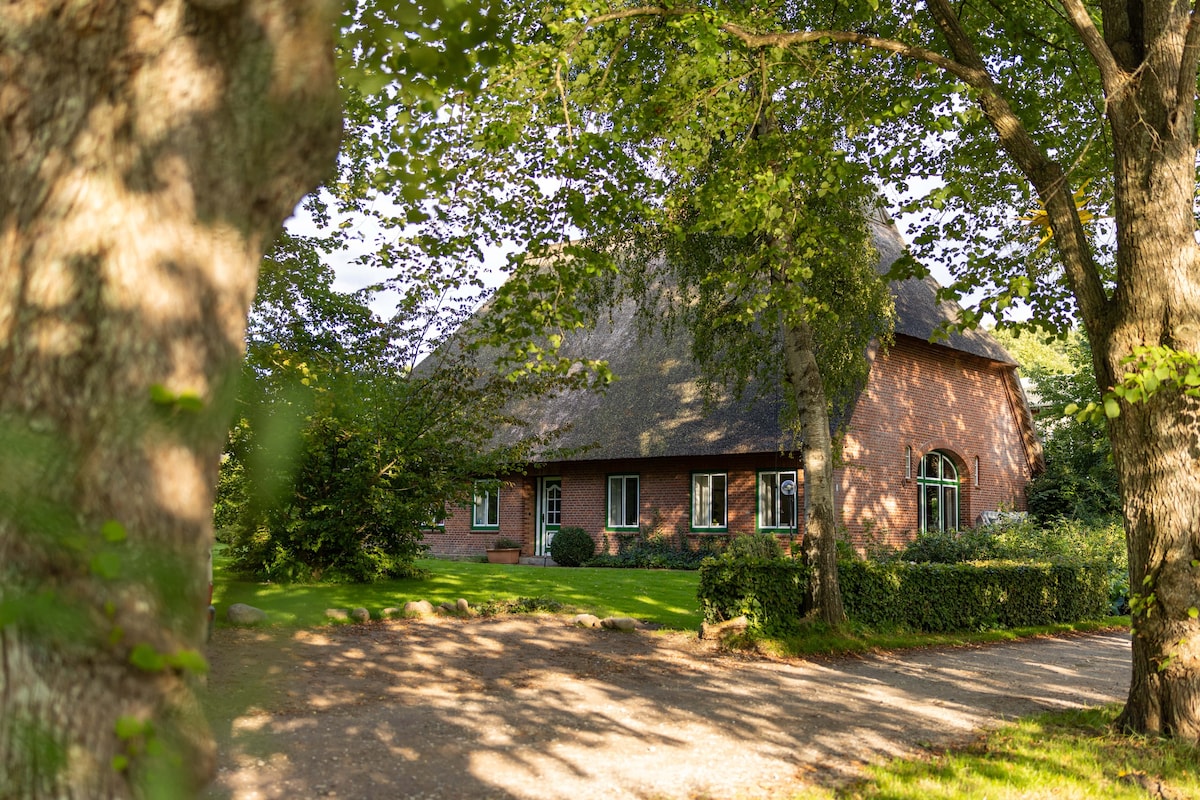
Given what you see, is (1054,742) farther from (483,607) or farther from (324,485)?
(324,485)

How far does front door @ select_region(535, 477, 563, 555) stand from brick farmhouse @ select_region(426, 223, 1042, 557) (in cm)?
4

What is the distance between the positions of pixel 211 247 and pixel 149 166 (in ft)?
0.72

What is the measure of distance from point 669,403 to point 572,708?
56.8ft

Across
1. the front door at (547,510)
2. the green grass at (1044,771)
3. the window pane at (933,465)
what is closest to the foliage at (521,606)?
the green grass at (1044,771)

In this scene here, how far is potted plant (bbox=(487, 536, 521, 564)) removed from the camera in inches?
1053

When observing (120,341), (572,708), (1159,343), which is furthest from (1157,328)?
(120,341)

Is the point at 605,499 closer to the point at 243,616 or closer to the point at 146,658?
the point at 243,616

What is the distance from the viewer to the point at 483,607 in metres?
13.9

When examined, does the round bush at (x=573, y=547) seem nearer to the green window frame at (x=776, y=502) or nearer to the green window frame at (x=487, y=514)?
the green window frame at (x=487, y=514)

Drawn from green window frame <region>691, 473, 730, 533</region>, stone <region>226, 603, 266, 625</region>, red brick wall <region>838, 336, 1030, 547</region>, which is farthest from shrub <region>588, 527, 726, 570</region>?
stone <region>226, 603, 266, 625</region>

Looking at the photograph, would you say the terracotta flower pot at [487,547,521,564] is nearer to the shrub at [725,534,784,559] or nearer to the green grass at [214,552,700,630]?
the green grass at [214,552,700,630]

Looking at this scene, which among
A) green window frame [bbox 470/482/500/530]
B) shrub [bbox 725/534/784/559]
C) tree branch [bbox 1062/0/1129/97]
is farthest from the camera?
green window frame [bbox 470/482/500/530]

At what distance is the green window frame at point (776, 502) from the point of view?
22688mm

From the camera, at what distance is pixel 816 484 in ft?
40.7
